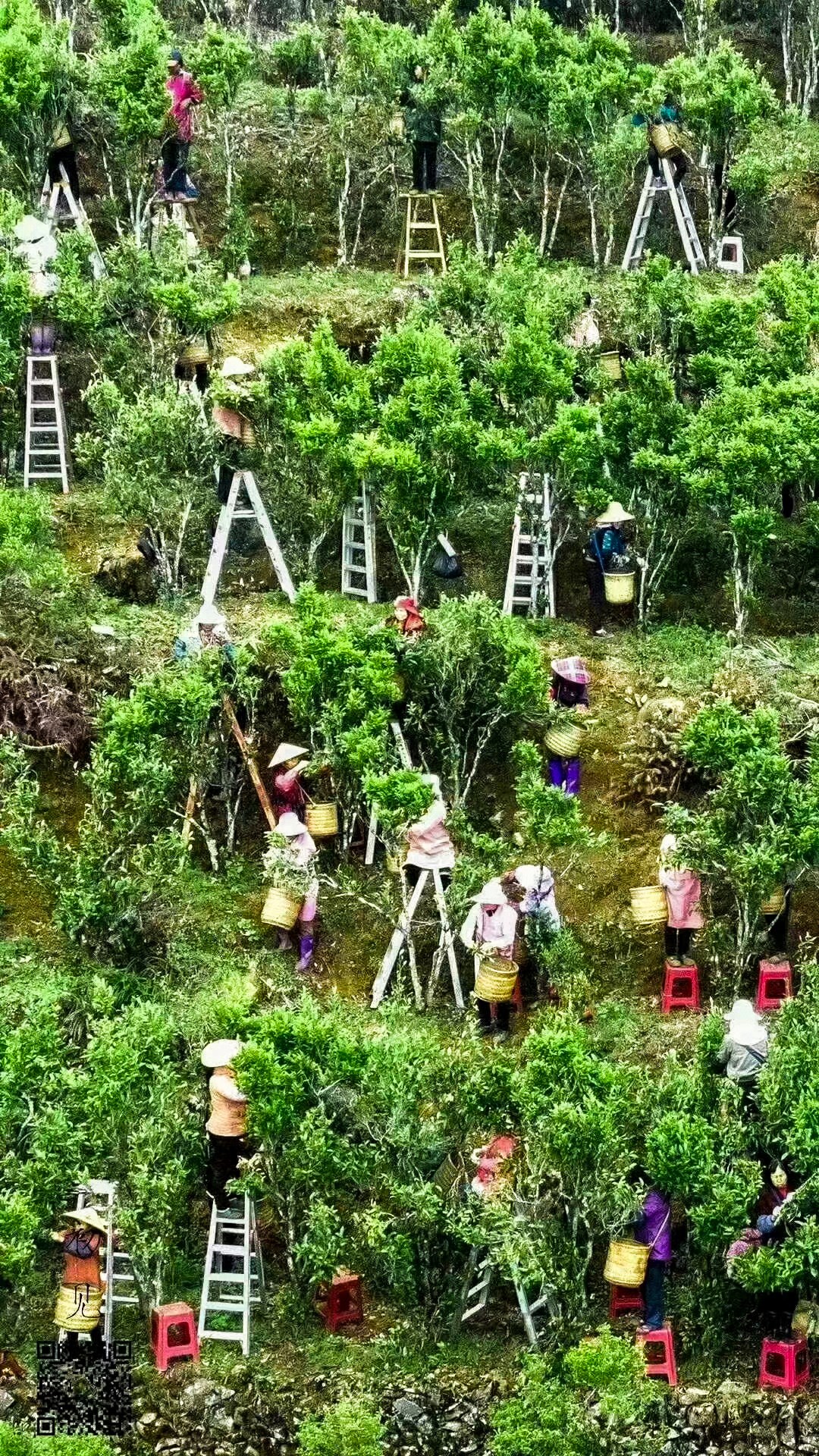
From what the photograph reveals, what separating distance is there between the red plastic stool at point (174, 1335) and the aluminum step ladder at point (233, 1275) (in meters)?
0.19

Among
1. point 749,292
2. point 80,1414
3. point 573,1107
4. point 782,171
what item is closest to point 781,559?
point 749,292

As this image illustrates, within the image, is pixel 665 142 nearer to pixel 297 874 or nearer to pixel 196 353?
pixel 196 353

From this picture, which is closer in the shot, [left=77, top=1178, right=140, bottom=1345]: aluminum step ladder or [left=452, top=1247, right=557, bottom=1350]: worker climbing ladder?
[left=452, top=1247, right=557, bottom=1350]: worker climbing ladder

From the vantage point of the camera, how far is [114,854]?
1059 inches

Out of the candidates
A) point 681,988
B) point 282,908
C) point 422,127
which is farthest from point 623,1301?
point 422,127

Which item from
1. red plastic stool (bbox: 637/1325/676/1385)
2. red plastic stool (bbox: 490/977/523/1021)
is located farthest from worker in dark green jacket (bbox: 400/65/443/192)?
red plastic stool (bbox: 637/1325/676/1385)

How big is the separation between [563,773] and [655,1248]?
502cm

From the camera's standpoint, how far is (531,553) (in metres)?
30.8

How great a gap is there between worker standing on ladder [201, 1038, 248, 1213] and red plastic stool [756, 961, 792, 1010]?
429 centimetres

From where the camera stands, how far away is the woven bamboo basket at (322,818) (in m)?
27.8

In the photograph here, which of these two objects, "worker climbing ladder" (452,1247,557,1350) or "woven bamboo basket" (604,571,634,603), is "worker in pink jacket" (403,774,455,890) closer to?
"worker climbing ladder" (452,1247,557,1350)

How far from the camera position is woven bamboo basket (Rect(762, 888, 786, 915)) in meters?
26.5

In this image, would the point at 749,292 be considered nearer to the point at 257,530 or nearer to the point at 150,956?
the point at 257,530

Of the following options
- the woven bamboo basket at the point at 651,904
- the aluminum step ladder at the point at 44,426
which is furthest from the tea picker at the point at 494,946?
the aluminum step ladder at the point at 44,426
